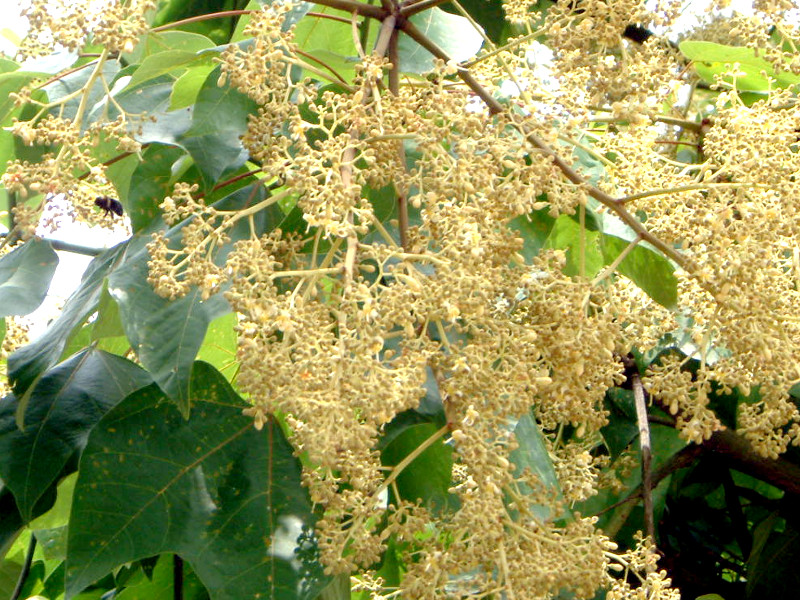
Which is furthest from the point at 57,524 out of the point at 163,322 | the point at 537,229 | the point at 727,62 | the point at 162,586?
the point at 727,62

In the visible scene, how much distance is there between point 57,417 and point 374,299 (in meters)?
0.58

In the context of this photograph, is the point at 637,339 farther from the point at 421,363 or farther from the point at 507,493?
the point at 421,363

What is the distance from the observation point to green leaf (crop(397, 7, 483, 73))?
1.24m

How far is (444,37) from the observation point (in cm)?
133

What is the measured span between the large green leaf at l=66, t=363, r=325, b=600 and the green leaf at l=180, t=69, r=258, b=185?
0.75 feet

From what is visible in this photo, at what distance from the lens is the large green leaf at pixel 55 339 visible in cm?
116

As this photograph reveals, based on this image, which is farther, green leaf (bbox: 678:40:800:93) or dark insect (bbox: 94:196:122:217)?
green leaf (bbox: 678:40:800:93)

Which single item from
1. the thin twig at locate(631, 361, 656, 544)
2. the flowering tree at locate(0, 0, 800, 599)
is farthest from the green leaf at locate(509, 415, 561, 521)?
the thin twig at locate(631, 361, 656, 544)

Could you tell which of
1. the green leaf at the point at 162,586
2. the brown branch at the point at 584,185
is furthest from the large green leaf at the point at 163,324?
the green leaf at the point at 162,586

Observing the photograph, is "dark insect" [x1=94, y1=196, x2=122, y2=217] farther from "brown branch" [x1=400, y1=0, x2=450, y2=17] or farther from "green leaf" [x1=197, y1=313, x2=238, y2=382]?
"brown branch" [x1=400, y1=0, x2=450, y2=17]

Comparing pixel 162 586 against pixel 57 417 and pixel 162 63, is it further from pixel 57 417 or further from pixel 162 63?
pixel 162 63

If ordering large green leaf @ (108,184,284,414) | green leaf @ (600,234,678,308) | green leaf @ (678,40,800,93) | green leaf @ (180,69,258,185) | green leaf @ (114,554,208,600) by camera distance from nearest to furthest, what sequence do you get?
large green leaf @ (108,184,284,414) → green leaf @ (180,69,258,185) → green leaf @ (600,234,678,308) → green leaf @ (114,554,208,600) → green leaf @ (678,40,800,93)

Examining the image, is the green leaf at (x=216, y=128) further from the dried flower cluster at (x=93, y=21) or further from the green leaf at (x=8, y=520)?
the green leaf at (x=8, y=520)

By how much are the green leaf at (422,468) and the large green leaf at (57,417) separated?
34 centimetres
